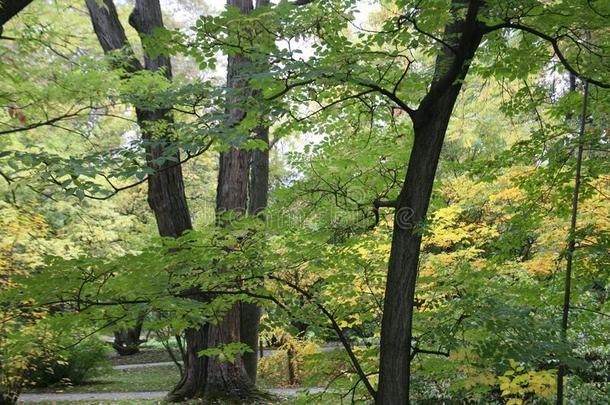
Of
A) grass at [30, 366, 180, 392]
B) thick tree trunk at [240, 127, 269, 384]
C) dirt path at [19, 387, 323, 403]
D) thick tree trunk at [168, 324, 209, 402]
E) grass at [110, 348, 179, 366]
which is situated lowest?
grass at [110, 348, 179, 366]

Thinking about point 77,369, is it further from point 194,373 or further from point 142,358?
point 142,358

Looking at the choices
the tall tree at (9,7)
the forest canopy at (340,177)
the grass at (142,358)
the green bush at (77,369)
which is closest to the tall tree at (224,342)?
the forest canopy at (340,177)

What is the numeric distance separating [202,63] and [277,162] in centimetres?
1043

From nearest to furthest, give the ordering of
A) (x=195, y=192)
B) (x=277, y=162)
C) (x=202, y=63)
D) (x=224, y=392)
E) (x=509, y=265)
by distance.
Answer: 1. (x=202, y=63)
2. (x=509, y=265)
3. (x=224, y=392)
4. (x=277, y=162)
5. (x=195, y=192)

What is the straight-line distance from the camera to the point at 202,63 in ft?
9.32

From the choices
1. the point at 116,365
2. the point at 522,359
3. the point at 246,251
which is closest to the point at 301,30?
the point at 246,251

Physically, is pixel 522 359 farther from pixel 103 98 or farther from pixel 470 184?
pixel 470 184

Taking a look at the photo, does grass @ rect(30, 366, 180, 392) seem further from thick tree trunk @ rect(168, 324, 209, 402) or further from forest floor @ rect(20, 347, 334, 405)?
thick tree trunk @ rect(168, 324, 209, 402)

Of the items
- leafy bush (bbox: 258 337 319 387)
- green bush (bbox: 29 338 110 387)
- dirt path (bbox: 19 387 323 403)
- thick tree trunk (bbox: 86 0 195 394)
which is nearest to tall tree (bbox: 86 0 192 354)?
thick tree trunk (bbox: 86 0 195 394)

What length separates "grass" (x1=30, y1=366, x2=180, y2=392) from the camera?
1126 centimetres

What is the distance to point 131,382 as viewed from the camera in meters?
12.7

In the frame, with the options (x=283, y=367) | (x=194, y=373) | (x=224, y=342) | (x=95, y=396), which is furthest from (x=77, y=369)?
(x=224, y=342)

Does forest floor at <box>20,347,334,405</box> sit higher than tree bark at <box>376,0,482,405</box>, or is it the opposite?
tree bark at <box>376,0,482,405</box>

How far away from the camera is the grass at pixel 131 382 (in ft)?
36.9
